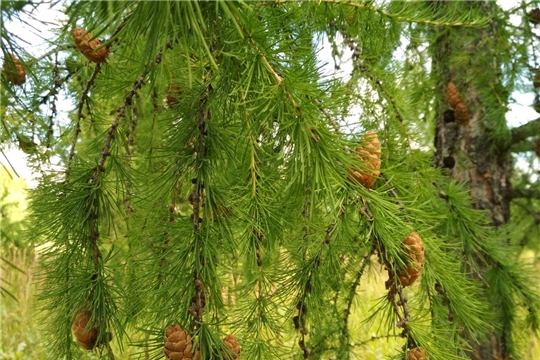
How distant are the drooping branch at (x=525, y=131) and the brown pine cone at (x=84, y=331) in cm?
124

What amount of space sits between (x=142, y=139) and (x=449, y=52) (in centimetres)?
91

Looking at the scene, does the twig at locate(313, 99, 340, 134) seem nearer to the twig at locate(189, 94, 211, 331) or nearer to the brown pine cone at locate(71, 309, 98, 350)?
the twig at locate(189, 94, 211, 331)

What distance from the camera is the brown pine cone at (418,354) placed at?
1.78 ft

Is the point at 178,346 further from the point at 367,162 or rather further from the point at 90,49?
the point at 90,49

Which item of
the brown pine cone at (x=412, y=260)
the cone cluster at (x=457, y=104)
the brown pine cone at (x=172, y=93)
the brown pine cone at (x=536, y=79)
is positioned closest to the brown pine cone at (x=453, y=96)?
the cone cluster at (x=457, y=104)

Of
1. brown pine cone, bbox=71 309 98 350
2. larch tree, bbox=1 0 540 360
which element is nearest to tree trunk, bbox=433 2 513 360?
larch tree, bbox=1 0 540 360

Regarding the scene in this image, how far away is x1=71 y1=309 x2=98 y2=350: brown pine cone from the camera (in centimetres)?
65

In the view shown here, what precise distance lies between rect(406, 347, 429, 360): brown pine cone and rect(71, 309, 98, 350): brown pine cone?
0.38 m

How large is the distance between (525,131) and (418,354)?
1.15 meters

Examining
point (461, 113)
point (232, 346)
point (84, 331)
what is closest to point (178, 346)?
point (232, 346)

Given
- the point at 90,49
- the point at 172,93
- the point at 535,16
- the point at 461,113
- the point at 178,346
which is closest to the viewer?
the point at 178,346

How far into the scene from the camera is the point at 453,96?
144 centimetres

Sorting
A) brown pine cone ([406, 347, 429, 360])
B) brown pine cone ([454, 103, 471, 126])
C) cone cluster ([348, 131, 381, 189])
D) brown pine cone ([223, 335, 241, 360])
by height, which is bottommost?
brown pine cone ([406, 347, 429, 360])

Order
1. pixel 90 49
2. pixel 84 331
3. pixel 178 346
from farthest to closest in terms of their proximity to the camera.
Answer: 1. pixel 90 49
2. pixel 84 331
3. pixel 178 346
